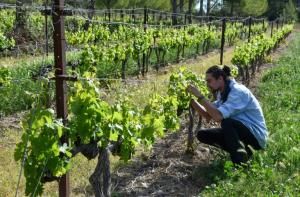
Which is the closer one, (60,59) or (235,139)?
(60,59)

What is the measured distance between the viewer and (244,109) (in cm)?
558

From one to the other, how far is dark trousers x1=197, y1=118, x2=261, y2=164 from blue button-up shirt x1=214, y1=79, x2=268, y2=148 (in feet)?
0.20

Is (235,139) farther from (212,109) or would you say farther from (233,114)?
(212,109)

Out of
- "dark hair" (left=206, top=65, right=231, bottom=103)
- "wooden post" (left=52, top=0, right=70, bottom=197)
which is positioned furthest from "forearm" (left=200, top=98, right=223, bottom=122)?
"wooden post" (left=52, top=0, right=70, bottom=197)

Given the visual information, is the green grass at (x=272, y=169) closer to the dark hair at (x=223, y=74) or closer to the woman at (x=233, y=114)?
the woman at (x=233, y=114)

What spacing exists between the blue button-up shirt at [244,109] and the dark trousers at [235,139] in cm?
6

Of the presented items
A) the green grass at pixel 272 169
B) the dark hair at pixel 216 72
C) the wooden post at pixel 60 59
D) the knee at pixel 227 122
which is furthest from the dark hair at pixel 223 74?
the wooden post at pixel 60 59

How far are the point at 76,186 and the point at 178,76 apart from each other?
180 centimetres

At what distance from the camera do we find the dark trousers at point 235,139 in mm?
5398

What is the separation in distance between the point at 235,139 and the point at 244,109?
1.28 ft

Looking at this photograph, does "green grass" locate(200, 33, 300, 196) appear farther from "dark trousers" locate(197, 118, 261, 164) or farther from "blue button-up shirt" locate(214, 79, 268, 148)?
"blue button-up shirt" locate(214, 79, 268, 148)

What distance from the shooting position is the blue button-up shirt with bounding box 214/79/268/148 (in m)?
5.41

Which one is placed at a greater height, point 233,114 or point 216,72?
point 216,72

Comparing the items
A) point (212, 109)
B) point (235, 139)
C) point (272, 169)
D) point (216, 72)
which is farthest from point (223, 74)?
point (272, 169)
